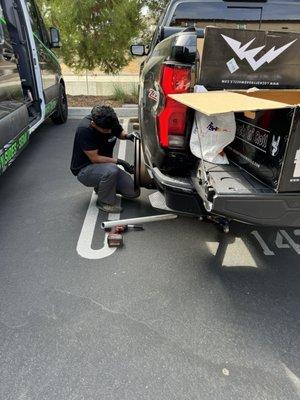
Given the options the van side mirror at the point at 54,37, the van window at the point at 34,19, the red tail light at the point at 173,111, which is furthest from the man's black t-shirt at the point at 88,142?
the van side mirror at the point at 54,37

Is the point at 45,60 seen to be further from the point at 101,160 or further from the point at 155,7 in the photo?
the point at 155,7

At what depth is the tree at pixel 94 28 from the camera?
8.35 meters

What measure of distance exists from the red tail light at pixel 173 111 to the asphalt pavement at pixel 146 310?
103 cm

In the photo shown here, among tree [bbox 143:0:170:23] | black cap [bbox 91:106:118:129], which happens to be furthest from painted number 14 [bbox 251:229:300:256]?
tree [bbox 143:0:170:23]

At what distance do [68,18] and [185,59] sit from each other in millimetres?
7140

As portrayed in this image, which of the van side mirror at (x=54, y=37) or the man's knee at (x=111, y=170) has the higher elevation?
the van side mirror at (x=54, y=37)

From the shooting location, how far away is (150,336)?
2.23m

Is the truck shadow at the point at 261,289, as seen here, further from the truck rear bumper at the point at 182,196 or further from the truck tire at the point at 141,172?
the truck tire at the point at 141,172

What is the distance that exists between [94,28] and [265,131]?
25.7 ft

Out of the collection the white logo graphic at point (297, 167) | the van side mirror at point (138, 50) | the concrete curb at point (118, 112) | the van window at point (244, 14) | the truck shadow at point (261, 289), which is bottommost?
the concrete curb at point (118, 112)

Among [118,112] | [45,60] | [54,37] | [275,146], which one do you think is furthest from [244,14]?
[118,112]

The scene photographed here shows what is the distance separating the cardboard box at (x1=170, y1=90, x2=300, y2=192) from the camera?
1890 millimetres

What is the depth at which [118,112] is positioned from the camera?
8086 millimetres

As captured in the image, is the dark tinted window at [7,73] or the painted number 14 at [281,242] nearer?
the painted number 14 at [281,242]
